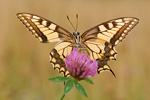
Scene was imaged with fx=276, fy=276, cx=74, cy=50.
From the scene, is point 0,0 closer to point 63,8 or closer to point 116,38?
point 63,8

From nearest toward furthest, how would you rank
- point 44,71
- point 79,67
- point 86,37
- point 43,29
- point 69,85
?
1. point 69,85
2. point 79,67
3. point 43,29
4. point 86,37
5. point 44,71

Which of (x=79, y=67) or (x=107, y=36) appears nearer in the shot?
(x=79, y=67)

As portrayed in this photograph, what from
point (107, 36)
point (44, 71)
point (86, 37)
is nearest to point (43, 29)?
point (86, 37)

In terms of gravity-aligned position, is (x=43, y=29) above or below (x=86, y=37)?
above

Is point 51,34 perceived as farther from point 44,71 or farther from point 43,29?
point 44,71

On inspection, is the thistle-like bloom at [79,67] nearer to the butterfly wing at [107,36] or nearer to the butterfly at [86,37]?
the butterfly at [86,37]

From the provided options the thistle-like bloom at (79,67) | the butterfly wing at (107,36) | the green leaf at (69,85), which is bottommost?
the green leaf at (69,85)

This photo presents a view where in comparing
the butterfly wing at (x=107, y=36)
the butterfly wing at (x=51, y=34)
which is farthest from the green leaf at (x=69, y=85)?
the butterfly wing at (x=107, y=36)
